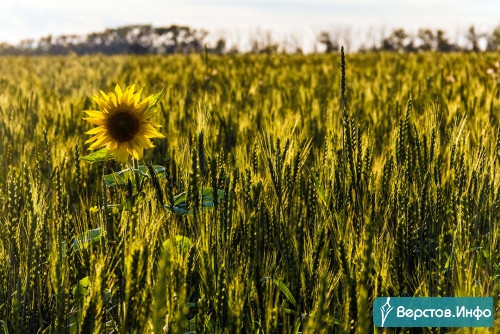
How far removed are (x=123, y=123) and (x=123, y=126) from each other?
1cm

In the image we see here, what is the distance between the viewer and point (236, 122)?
2115 millimetres

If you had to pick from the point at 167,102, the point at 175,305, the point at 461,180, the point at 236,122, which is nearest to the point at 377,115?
the point at 236,122

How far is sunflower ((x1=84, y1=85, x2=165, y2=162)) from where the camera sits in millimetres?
1312

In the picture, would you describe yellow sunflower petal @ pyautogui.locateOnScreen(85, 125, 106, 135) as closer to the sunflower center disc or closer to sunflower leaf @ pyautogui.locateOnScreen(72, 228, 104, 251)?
the sunflower center disc

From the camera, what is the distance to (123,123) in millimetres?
1324

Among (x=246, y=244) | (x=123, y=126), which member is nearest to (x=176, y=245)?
(x=246, y=244)

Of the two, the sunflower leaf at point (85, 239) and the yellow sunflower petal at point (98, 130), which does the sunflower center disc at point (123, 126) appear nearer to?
the yellow sunflower petal at point (98, 130)

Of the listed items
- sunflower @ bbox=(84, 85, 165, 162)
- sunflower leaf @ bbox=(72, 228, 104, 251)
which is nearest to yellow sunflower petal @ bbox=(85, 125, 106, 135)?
sunflower @ bbox=(84, 85, 165, 162)

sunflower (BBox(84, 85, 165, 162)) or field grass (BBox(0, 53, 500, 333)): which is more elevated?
sunflower (BBox(84, 85, 165, 162))

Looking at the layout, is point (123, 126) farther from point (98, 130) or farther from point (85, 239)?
point (85, 239)

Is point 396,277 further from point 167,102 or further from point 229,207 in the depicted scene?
point 167,102

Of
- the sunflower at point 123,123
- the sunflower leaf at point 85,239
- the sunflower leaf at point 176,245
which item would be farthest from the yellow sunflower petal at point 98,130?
the sunflower leaf at point 176,245

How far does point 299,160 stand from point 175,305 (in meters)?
0.55

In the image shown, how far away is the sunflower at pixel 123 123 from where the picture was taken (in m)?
1.31
